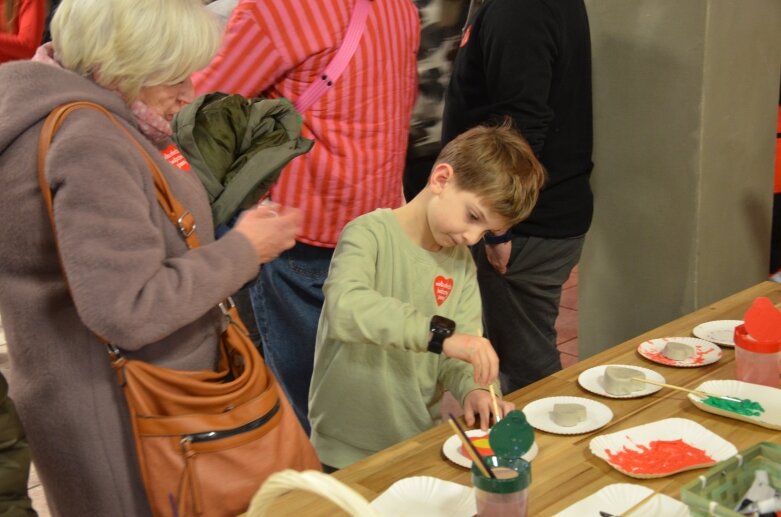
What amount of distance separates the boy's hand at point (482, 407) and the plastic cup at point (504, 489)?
0.38 m

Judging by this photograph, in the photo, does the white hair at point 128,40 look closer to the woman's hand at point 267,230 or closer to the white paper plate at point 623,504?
the woman's hand at point 267,230

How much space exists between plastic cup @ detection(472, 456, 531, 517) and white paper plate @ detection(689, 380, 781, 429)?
0.55m

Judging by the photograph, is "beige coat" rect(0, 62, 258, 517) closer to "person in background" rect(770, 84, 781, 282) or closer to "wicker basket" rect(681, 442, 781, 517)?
→ "wicker basket" rect(681, 442, 781, 517)

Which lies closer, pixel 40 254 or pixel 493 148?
pixel 40 254

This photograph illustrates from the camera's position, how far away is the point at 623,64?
2.74 m

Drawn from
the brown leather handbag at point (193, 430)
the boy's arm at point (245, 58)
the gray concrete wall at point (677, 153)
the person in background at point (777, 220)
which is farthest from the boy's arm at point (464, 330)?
the person in background at point (777, 220)

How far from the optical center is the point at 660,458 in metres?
1.34

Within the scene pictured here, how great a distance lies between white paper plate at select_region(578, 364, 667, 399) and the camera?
1602mm

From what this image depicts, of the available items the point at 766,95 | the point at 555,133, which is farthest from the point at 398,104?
the point at 766,95

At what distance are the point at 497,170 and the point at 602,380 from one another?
0.46 meters

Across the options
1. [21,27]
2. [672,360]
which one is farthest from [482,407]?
[21,27]

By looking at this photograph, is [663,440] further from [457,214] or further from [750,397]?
[457,214]

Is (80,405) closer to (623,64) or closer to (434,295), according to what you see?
(434,295)

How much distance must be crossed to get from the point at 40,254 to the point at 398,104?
1.17 meters
